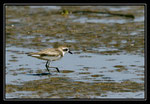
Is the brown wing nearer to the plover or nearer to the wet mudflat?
the plover

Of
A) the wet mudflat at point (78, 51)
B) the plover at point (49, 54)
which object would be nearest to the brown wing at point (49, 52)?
the plover at point (49, 54)

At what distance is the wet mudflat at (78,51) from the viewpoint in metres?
16.4

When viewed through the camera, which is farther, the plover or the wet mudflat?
the plover

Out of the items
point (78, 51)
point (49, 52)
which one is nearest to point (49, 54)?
point (49, 52)

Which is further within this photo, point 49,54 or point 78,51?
point 78,51

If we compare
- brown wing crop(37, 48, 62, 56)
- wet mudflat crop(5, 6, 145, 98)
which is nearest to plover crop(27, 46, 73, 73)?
brown wing crop(37, 48, 62, 56)

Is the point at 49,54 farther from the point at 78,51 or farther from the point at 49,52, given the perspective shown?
the point at 78,51

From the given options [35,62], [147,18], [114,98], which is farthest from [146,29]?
[35,62]

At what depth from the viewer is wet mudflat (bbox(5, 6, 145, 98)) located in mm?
16438

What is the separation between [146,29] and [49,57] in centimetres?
411

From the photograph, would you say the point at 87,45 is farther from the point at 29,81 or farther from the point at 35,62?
the point at 29,81

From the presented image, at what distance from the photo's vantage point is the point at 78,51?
22.4m

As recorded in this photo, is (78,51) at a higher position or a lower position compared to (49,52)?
lower

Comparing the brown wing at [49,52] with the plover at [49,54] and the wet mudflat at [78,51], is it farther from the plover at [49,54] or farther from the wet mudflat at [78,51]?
the wet mudflat at [78,51]
